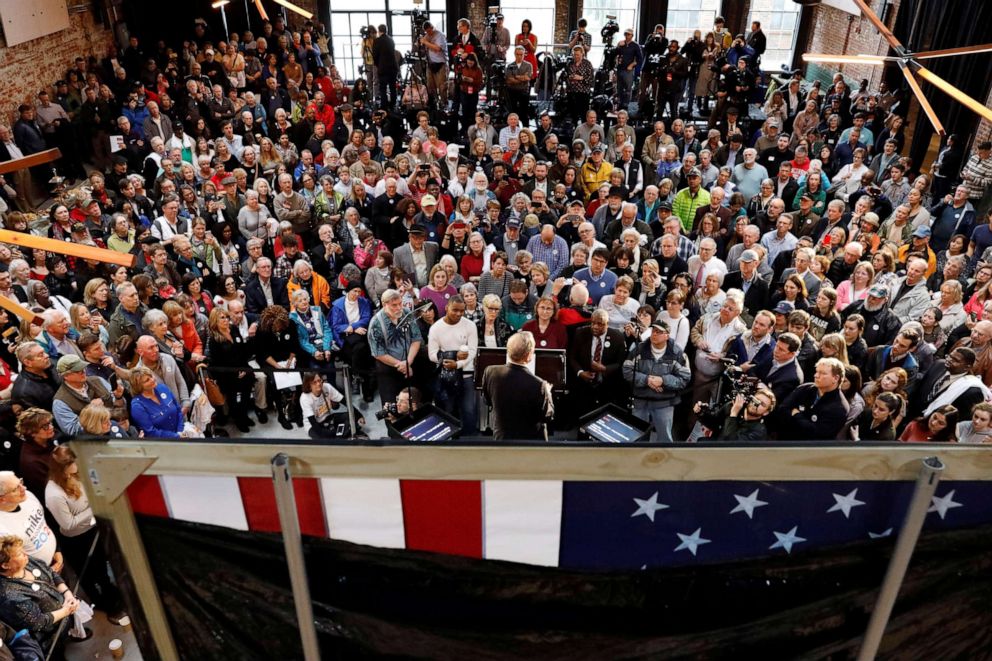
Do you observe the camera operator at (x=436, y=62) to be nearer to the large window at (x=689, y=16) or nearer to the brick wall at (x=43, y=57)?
the brick wall at (x=43, y=57)

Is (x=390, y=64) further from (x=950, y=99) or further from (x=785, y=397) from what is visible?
(x=785, y=397)

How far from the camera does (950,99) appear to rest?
12.2m

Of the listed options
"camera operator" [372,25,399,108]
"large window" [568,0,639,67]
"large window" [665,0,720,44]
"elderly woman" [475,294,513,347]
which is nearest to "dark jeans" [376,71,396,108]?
"camera operator" [372,25,399,108]

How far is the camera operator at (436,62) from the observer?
1343 cm

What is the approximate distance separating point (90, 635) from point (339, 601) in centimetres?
415

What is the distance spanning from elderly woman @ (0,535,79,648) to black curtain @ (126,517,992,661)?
2774 millimetres

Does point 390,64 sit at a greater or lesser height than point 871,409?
greater

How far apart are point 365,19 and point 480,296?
14253 mm

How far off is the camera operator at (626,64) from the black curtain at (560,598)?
1397 centimetres

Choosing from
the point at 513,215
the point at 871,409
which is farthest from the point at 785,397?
the point at 513,215

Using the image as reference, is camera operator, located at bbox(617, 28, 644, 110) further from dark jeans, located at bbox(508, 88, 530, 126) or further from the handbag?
the handbag

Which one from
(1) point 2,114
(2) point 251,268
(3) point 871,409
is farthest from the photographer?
(1) point 2,114

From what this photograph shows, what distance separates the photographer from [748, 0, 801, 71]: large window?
17891 millimetres

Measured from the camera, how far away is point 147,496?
1.28m
